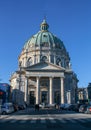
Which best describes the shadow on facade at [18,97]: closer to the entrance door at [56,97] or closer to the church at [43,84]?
the church at [43,84]

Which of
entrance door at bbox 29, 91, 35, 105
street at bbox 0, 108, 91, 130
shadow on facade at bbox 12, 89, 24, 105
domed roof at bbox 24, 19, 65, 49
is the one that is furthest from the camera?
domed roof at bbox 24, 19, 65, 49

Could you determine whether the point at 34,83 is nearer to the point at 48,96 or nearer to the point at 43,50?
the point at 48,96

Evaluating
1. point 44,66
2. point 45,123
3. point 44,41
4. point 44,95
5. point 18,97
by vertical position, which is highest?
point 44,41

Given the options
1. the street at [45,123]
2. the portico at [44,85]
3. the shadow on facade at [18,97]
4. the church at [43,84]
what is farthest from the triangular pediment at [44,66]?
the street at [45,123]

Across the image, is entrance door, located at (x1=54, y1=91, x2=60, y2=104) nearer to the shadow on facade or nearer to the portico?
the portico

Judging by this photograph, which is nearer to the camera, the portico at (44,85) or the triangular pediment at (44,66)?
the portico at (44,85)

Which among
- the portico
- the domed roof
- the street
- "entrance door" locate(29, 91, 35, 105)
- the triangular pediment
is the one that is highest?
the domed roof

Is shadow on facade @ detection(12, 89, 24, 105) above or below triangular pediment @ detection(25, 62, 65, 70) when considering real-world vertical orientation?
below

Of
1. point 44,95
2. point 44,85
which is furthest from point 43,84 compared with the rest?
point 44,95

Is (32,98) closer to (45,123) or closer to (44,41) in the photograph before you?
→ (44,41)

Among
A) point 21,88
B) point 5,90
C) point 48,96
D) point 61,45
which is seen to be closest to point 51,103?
point 48,96

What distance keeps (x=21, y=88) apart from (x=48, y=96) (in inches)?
384

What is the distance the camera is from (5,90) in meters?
68.2

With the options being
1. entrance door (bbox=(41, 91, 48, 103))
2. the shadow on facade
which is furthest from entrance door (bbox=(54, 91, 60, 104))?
the shadow on facade
